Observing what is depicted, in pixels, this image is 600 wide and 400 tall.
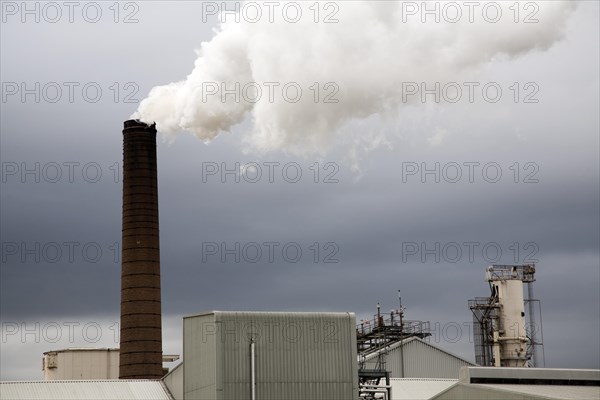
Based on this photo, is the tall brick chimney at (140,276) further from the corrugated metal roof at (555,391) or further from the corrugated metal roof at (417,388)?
the corrugated metal roof at (555,391)

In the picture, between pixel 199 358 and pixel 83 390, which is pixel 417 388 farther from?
pixel 199 358

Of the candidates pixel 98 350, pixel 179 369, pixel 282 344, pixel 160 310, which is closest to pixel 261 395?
pixel 282 344

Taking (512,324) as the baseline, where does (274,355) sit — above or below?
below

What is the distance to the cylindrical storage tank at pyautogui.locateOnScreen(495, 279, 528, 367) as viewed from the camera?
211 feet

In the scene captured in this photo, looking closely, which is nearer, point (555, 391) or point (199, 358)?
point (199, 358)

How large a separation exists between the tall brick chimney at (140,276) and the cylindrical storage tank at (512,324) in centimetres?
1926

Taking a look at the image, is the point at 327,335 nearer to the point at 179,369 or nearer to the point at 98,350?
the point at 179,369

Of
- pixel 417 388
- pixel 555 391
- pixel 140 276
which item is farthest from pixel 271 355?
pixel 140 276

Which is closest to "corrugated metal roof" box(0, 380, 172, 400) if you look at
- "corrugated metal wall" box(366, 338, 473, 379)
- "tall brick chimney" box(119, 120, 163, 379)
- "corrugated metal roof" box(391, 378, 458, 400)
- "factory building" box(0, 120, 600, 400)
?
"factory building" box(0, 120, 600, 400)

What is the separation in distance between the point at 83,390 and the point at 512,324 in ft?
86.4

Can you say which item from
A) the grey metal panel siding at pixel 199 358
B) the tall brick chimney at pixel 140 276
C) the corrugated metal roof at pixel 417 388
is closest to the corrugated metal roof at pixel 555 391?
the corrugated metal roof at pixel 417 388

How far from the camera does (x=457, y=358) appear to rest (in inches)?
2554

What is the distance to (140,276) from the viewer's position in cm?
5766

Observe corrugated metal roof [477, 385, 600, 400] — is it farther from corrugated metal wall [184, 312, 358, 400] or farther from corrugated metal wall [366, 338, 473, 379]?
corrugated metal wall [366, 338, 473, 379]
